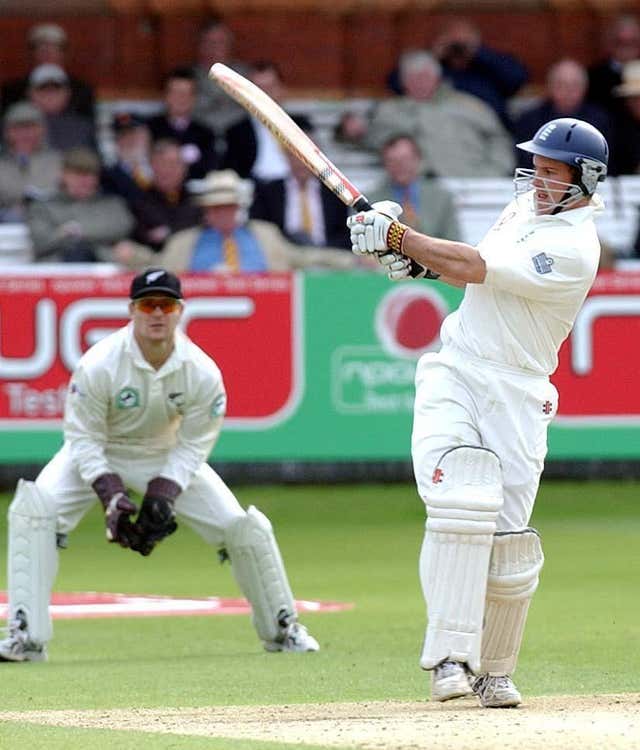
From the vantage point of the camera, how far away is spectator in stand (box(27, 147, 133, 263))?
1534cm

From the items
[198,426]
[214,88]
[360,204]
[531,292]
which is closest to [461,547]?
[531,292]

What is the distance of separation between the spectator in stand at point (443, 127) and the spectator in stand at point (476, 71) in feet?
0.98

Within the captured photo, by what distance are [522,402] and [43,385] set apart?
7756 millimetres

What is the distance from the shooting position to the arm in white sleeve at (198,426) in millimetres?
8828

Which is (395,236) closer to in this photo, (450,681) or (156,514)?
(450,681)

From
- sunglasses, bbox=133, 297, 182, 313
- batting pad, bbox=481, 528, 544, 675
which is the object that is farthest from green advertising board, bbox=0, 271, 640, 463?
batting pad, bbox=481, 528, 544, 675

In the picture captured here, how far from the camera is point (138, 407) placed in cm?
885

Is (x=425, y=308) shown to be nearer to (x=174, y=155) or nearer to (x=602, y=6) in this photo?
(x=174, y=155)

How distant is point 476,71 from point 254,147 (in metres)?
2.22

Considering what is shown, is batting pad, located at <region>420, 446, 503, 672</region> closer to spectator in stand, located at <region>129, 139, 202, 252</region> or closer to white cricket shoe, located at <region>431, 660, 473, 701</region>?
white cricket shoe, located at <region>431, 660, 473, 701</region>

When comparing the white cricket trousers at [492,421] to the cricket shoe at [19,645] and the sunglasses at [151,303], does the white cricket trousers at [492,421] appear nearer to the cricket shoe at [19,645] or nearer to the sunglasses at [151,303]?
the sunglasses at [151,303]

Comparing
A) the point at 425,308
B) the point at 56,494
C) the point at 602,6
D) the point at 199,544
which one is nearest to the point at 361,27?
the point at 602,6

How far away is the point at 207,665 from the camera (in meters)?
8.29

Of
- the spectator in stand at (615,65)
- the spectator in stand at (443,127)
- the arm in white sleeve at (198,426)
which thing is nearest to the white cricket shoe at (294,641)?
the arm in white sleeve at (198,426)
